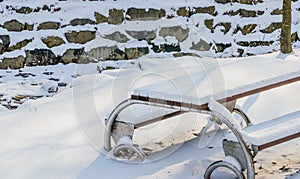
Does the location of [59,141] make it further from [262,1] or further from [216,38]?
[262,1]

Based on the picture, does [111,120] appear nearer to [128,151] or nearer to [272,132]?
[128,151]

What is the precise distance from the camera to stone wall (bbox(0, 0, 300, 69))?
625 cm

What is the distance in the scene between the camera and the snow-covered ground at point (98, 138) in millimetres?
3098

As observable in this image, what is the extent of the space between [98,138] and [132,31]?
10.4ft

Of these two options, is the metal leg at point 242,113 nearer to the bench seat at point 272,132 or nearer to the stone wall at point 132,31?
the bench seat at point 272,132

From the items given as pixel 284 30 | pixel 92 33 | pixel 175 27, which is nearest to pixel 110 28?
pixel 92 33

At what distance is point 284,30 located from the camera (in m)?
5.78

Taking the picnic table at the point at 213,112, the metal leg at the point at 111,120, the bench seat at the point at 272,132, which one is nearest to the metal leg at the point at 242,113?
the picnic table at the point at 213,112

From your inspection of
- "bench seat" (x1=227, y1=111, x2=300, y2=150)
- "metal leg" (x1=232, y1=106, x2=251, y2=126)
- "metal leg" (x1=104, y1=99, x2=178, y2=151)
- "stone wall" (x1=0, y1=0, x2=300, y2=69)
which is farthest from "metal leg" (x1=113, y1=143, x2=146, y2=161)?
"stone wall" (x1=0, y1=0, x2=300, y2=69)

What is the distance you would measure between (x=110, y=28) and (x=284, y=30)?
227 centimetres

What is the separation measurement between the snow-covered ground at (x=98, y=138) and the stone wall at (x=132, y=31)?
4.02 feet

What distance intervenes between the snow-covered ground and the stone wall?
123 cm

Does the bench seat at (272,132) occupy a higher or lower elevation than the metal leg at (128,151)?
higher

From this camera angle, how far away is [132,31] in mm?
6488
